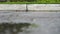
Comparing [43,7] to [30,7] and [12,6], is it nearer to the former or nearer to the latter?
[30,7]

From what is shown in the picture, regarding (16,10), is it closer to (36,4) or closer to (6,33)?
(36,4)

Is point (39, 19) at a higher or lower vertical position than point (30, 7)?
lower

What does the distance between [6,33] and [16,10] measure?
2755mm

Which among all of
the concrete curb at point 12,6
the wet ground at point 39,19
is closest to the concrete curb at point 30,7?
the concrete curb at point 12,6

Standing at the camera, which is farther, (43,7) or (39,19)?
(43,7)

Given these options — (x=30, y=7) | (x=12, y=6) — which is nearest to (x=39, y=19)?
(x=30, y=7)

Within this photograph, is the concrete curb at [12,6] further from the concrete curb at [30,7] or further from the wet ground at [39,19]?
the wet ground at [39,19]

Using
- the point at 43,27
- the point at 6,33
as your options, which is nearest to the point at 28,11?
the point at 43,27

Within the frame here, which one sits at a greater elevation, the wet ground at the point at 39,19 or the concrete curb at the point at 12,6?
the concrete curb at the point at 12,6

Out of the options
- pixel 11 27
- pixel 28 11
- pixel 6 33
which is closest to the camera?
pixel 6 33

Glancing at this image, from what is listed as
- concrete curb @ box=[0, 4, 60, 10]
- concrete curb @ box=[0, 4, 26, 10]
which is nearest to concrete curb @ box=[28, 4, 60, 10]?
concrete curb @ box=[0, 4, 60, 10]

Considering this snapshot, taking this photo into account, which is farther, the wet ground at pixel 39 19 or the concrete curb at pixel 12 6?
the concrete curb at pixel 12 6

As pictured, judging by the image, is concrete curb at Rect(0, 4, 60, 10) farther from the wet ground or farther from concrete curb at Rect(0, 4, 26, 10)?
the wet ground

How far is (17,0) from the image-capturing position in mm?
8070
